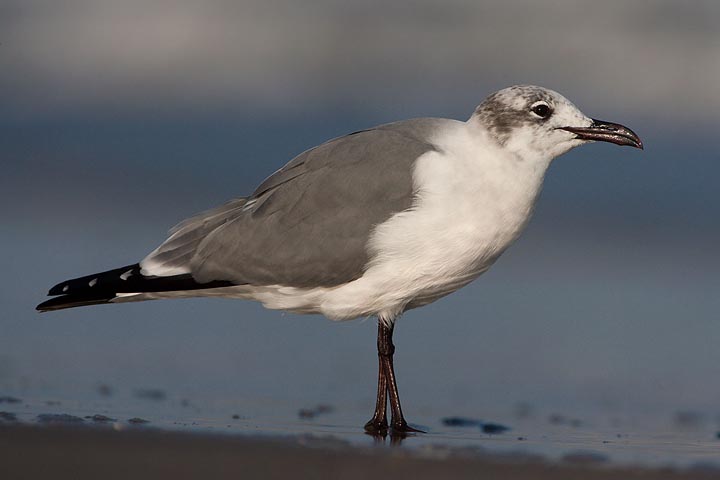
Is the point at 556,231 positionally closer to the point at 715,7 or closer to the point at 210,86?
the point at 210,86

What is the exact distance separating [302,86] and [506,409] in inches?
450

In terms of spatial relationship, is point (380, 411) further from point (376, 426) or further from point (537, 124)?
point (537, 124)

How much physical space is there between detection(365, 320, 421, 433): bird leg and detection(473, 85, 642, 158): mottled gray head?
0.96 metres

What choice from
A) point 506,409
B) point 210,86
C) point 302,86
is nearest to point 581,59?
point 302,86

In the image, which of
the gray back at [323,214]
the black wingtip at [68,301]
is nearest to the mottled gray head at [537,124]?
the gray back at [323,214]

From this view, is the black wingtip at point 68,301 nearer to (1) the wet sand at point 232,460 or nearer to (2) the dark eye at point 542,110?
(1) the wet sand at point 232,460

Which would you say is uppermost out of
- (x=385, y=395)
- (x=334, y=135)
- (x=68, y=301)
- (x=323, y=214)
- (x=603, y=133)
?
(x=334, y=135)

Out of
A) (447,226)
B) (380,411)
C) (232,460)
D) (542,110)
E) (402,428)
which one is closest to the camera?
(232,460)

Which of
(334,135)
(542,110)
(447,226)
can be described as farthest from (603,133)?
(334,135)

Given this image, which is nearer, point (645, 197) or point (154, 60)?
point (645, 197)

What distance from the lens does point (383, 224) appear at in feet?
16.9

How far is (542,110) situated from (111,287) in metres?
1.96

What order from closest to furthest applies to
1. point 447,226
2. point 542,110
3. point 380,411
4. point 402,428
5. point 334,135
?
point 447,226 → point 402,428 → point 380,411 → point 542,110 → point 334,135

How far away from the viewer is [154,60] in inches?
688
